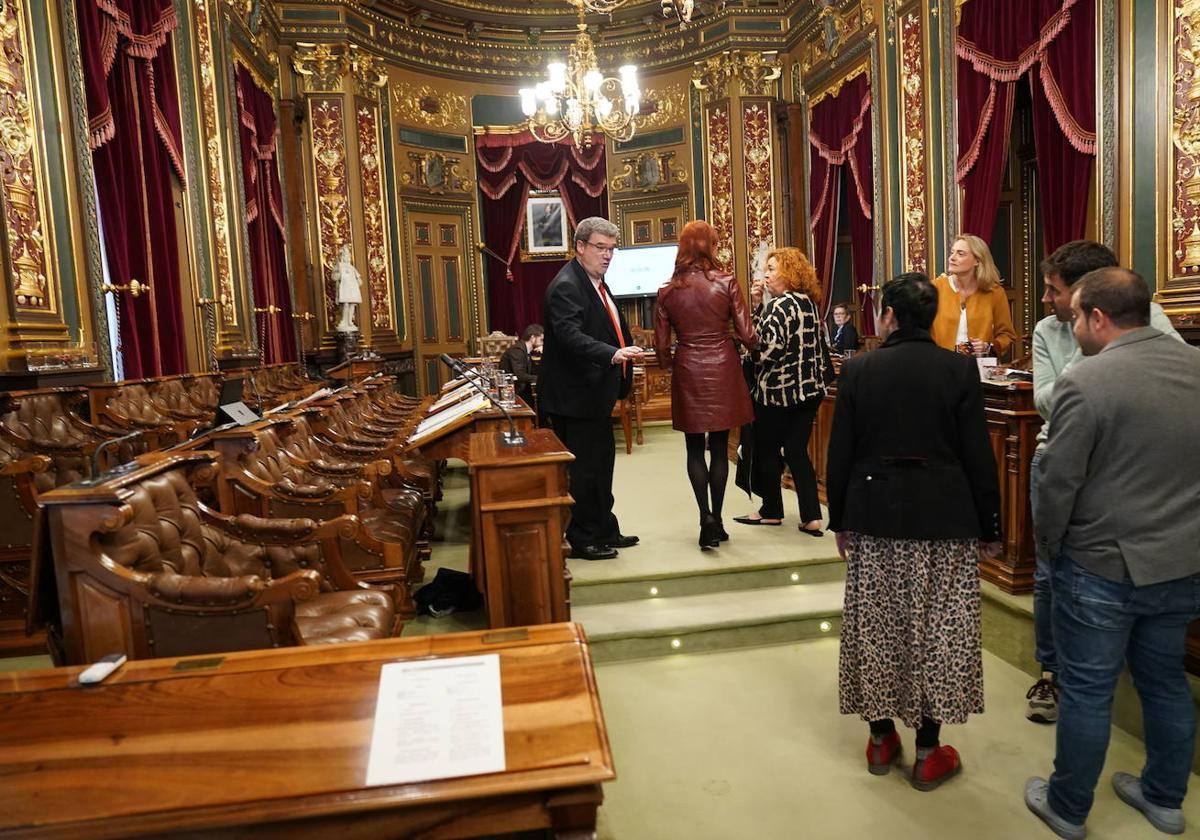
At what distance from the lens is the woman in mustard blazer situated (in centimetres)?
347

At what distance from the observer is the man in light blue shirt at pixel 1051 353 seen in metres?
2.17

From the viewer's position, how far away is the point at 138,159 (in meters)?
5.54

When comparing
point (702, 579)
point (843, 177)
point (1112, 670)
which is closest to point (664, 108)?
point (843, 177)

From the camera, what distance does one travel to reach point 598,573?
11.5ft

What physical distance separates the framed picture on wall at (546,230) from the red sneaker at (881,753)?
9.27 metres

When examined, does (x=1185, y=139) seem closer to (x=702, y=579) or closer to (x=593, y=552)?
(x=702, y=579)

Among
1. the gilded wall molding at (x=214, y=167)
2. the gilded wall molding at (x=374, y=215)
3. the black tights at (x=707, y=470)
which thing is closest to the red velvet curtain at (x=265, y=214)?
the gilded wall molding at (x=214, y=167)

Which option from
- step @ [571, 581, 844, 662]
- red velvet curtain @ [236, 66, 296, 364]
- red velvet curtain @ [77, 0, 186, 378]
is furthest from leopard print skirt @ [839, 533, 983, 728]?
red velvet curtain @ [236, 66, 296, 364]

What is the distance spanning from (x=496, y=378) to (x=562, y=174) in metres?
6.52

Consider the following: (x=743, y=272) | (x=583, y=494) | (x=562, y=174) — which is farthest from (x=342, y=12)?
(x=583, y=494)

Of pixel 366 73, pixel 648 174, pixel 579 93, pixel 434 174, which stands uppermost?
pixel 366 73

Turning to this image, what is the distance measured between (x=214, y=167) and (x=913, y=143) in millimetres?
5945

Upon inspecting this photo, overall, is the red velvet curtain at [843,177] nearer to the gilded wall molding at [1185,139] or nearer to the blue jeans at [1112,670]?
the gilded wall molding at [1185,139]

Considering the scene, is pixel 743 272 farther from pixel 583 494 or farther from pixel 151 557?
pixel 151 557
